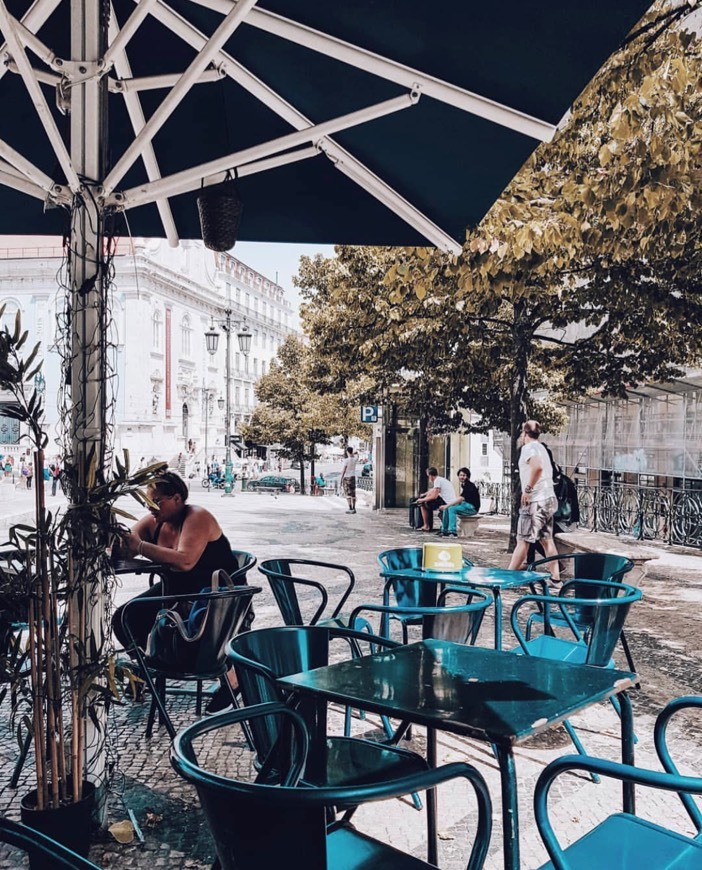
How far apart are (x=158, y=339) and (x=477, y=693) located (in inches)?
2810

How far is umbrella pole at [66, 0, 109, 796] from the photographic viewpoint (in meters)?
3.07

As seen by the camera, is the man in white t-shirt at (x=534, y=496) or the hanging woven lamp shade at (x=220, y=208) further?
the man in white t-shirt at (x=534, y=496)

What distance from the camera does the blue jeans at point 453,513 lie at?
15.1 m

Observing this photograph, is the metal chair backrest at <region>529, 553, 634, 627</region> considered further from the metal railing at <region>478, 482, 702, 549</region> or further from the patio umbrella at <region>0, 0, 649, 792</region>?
the metal railing at <region>478, 482, 702, 549</region>

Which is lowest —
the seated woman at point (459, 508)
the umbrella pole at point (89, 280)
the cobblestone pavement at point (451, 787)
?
the cobblestone pavement at point (451, 787)

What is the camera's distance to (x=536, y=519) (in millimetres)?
8883

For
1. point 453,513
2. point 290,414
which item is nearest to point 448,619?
point 453,513

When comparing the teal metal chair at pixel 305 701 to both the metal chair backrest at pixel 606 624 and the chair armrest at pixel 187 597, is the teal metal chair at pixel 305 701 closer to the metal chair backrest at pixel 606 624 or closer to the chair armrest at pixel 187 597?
the chair armrest at pixel 187 597

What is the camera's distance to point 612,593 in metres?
4.68

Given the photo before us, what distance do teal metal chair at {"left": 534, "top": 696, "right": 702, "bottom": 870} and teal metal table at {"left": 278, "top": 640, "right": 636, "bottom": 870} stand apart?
0.50 ft

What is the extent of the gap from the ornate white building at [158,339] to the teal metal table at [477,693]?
5569cm

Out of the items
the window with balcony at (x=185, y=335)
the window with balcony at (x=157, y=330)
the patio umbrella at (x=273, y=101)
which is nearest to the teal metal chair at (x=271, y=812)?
the patio umbrella at (x=273, y=101)

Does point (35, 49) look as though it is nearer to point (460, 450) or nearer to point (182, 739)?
point (182, 739)

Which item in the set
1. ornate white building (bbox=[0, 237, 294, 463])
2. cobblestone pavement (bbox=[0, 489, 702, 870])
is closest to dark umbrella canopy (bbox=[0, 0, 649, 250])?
cobblestone pavement (bbox=[0, 489, 702, 870])
